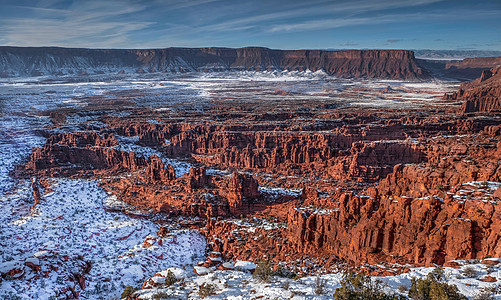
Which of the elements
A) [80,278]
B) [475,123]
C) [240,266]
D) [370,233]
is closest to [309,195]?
[370,233]

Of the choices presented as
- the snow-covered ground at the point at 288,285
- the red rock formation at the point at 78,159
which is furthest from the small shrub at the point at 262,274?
the red rock formation at the point at 78,159

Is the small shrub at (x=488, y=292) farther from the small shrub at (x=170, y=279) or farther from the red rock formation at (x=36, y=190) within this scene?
the red rock formation at (x=36, y=190)

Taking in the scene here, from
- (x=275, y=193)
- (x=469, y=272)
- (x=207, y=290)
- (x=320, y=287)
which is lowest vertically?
(x=275, y=193)

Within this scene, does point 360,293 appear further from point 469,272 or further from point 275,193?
point 275,193

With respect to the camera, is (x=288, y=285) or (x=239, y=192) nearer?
(x=288, y=285)

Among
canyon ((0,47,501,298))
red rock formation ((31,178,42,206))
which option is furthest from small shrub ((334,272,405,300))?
red rock formation ((31,178,42,206))

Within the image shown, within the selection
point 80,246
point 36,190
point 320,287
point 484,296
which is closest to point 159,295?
point 320,287

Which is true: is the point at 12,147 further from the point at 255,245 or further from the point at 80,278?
the point at 255,245
